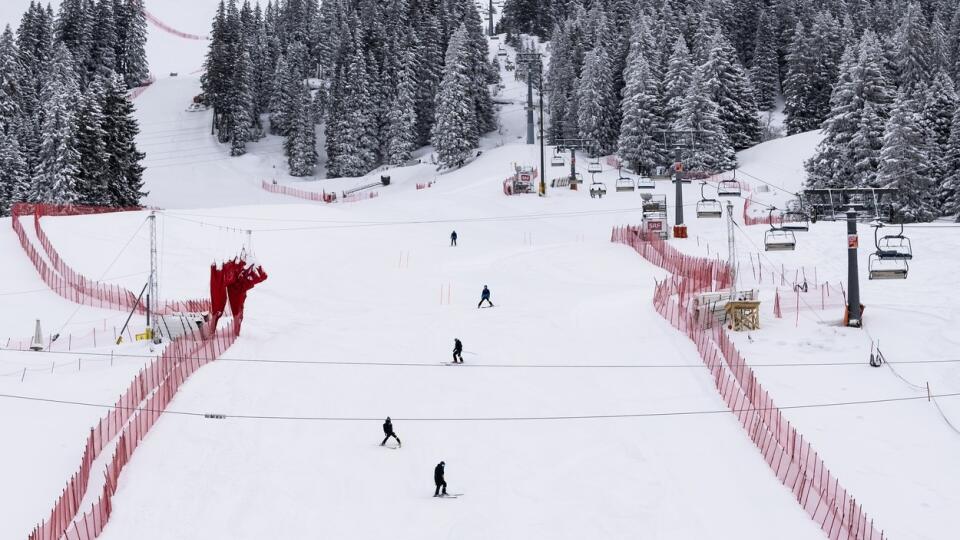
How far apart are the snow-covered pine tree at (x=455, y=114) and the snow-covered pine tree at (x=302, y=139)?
1419 centimetres

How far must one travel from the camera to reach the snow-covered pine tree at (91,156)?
68875 millimetres

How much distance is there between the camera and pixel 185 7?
595 ft

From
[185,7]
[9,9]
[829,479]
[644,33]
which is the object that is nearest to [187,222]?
Result: [829,479]

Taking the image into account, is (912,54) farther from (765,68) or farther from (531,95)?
(531,95)

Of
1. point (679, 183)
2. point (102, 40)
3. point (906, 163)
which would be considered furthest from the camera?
point (102, 40)

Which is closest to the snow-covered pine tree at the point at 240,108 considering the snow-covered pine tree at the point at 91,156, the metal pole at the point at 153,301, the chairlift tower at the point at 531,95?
the chairlift tower at the point at 531,95

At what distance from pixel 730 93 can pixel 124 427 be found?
228 feet

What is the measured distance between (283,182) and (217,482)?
7530 centimetres

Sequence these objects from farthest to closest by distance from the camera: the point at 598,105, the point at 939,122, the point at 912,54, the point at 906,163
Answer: the point at 598,105 < the point at 912,54 < the point at 939,122 < the point at 906,163

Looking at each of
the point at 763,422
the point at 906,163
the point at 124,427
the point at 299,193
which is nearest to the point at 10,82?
the point at 299,193

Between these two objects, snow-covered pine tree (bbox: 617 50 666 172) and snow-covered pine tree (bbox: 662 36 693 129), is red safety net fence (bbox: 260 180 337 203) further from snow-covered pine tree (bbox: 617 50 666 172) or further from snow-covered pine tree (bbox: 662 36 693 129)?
snow-covered pine tree (bbox: 662 36 693 129)

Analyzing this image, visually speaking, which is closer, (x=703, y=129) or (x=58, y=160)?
(x=58, y=160)

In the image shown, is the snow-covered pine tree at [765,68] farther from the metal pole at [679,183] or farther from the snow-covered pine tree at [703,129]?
the metal pole at [679,183]

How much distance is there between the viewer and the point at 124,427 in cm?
2556
